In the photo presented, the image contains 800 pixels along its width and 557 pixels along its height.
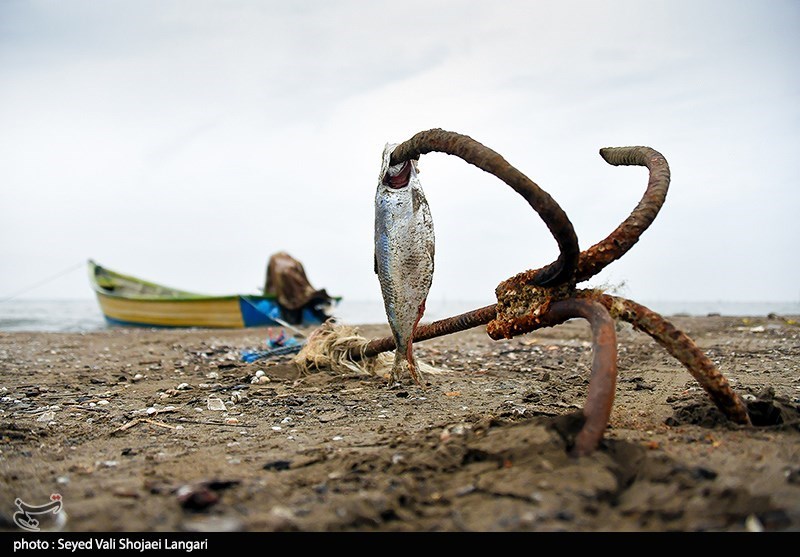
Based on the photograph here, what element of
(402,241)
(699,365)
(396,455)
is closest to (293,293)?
(402,241)

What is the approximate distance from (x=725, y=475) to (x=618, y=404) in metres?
1.70

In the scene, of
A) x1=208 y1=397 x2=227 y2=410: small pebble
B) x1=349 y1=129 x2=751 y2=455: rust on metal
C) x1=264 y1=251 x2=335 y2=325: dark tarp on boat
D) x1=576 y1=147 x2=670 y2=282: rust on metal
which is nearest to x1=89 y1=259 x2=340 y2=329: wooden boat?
x1=264 y1=251 x2=335 y2=325: dark tarp on boat

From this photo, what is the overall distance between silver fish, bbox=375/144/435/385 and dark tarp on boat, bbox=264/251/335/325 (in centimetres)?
1024

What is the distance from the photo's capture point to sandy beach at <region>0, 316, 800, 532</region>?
1.88 metres

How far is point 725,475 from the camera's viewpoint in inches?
79.3

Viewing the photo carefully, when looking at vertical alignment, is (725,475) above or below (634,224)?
below

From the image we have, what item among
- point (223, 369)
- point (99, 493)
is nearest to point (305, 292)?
point (223, 369)

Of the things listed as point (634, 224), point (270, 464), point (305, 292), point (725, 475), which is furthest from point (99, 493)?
point (305, 292)

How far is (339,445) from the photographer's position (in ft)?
9.45

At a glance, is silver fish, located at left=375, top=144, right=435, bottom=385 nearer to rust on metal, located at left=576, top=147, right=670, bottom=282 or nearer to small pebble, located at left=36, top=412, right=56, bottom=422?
rust on metal, located at left=576, top=147, right=670, bottom=282
